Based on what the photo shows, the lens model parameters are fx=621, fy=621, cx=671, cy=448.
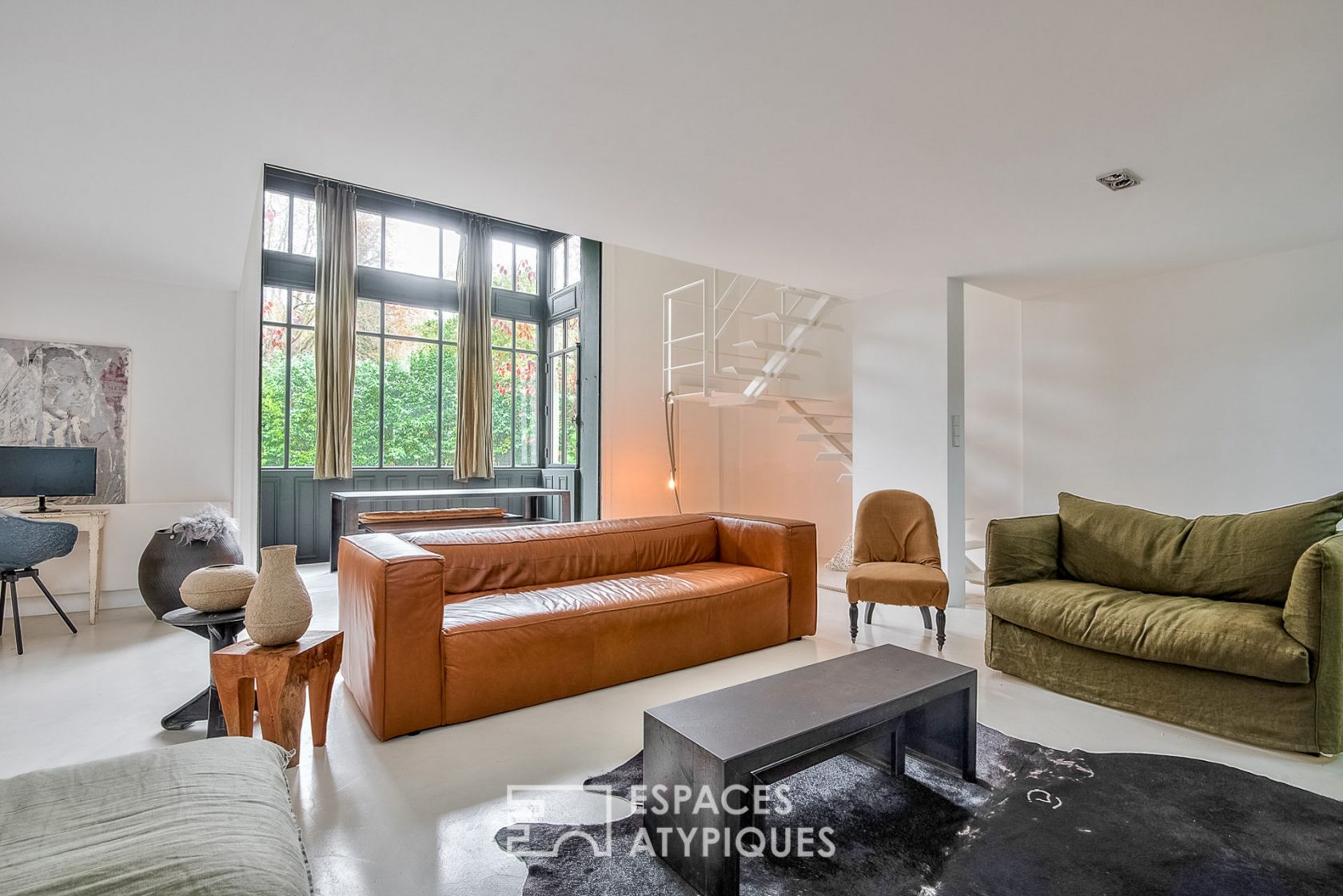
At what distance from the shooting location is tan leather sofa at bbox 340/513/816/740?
7.63 feet

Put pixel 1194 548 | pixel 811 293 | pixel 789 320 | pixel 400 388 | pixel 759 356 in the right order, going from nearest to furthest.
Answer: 1. pixel 1194 548
2. pixel 789 320
3. pixel 811 293
4. pixel 759 356
5. pixel 400 388

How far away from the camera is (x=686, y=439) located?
763 centimetres

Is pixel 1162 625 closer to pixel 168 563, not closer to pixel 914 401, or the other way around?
pixel 914 401

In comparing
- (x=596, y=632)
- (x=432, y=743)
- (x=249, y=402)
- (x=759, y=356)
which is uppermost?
(x=759, y=356)

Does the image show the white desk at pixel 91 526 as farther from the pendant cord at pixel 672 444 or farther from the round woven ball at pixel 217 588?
the pendant cord at pixel 672 444

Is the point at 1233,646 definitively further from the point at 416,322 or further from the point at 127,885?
the point at 416,322

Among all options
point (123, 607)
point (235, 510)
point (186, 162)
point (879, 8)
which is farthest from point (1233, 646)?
point (123, 607)

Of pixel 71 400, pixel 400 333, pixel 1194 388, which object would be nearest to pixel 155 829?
pixel 71 400

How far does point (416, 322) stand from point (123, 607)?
4196 millimetres

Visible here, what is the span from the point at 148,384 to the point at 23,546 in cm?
153

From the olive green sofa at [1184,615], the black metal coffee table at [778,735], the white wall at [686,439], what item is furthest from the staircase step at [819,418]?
the black metal coffee table at [778,735]

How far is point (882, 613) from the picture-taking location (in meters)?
4.36

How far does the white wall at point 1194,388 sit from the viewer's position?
385cm

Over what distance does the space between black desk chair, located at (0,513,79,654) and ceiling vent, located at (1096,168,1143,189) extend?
5.75m
